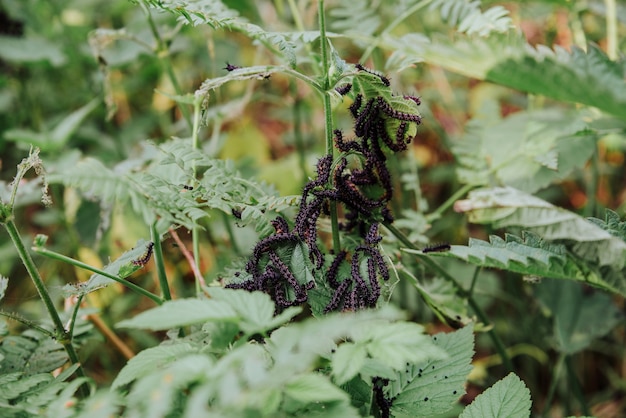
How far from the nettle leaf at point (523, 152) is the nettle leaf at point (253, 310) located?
899mm

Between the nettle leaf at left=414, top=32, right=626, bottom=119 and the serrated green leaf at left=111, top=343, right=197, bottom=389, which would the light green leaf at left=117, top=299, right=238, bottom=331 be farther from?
the nettle leaf at left=414, top=32, right=626, bottom=119

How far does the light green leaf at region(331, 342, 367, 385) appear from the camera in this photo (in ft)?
2.47

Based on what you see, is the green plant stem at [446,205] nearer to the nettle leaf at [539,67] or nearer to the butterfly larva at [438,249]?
the butterfly larva at [438,249]

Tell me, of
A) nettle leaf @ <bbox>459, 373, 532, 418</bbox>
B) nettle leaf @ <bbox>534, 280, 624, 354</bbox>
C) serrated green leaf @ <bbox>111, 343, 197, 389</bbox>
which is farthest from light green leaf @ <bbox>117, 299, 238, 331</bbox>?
nettle leaf @ <bbox>534, 280, 624, 354</bbox>

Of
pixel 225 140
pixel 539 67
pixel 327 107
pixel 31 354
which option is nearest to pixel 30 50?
pixel 225 140

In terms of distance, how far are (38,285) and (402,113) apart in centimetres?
76

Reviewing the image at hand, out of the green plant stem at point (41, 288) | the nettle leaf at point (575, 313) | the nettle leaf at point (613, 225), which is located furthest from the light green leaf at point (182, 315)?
the nettle leaf at point (575, 313)

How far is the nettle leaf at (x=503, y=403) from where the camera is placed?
980mm

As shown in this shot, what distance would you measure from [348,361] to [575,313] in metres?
1.26

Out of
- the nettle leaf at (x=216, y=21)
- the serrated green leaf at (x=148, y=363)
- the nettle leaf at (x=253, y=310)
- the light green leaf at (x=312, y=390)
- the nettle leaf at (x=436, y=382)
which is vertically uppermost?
the nettle leaf at (x=216, y=21)

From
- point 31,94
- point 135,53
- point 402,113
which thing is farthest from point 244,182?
point 31,94

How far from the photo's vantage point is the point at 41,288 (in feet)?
3.49

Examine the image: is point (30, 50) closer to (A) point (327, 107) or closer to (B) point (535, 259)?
(A) point (327, 107)

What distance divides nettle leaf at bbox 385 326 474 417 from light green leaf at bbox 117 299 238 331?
1.47ft
